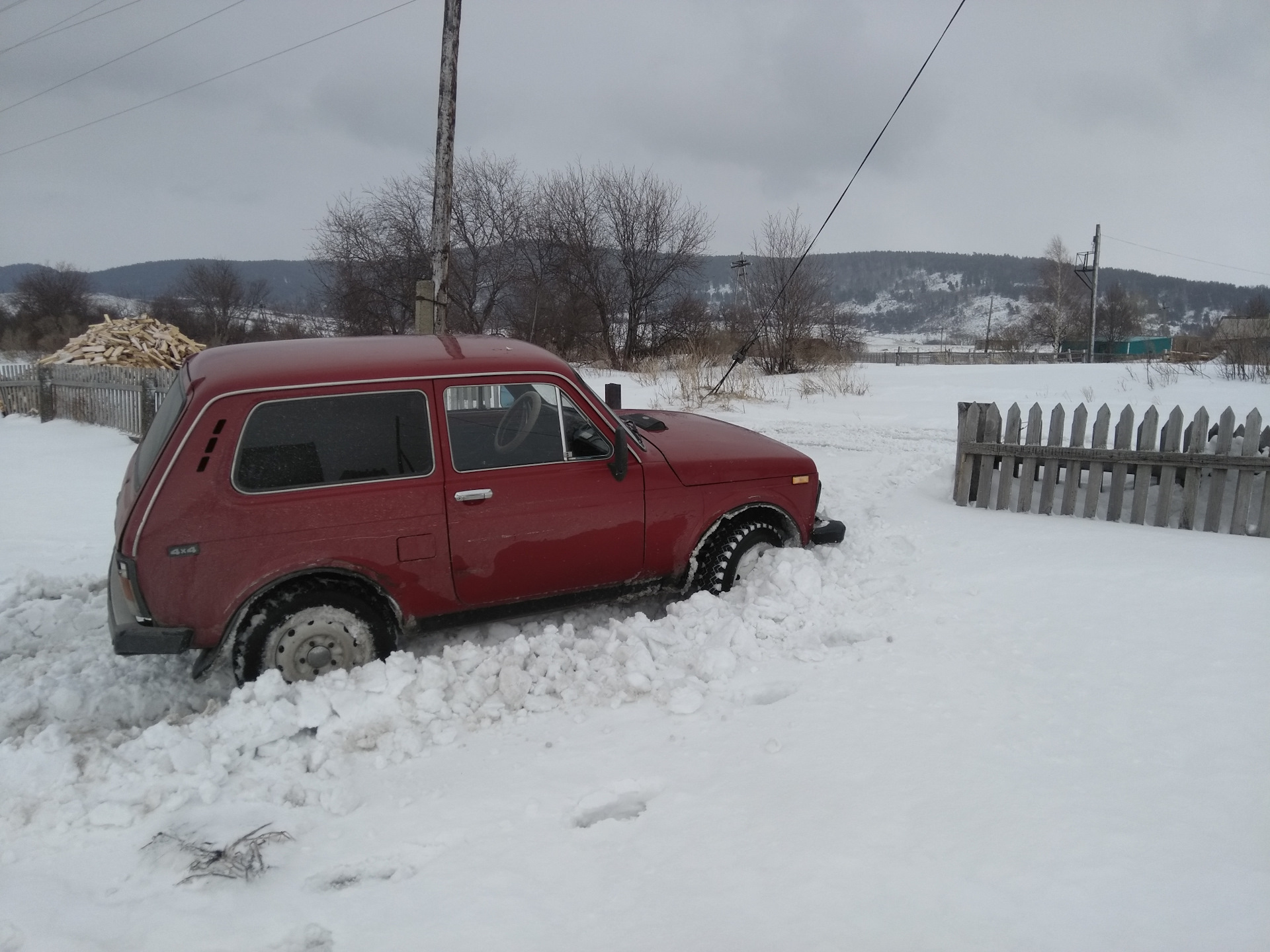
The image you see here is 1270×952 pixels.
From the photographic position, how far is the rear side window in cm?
360

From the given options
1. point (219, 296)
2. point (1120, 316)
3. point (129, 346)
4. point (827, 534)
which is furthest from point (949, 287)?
point (827, 534)

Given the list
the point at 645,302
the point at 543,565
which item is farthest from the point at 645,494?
the point at 645,302

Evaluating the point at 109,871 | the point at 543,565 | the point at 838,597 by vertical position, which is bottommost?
the point at 109,871

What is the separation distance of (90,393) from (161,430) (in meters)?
13.4

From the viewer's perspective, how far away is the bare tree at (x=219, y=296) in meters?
52.3

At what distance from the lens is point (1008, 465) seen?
6508 millimetres

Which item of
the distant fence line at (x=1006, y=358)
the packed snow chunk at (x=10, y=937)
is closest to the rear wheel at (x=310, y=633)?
the packed snow chunk at (x=10, y=937)

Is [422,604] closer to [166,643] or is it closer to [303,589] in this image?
[303,589]

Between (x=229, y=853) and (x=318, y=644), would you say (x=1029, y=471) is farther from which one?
(x=229, y=853)

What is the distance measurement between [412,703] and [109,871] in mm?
1284

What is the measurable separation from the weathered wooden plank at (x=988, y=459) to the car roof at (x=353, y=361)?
168 inches

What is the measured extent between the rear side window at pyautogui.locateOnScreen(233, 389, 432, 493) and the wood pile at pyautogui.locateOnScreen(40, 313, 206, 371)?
1650cm

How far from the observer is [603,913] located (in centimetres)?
236

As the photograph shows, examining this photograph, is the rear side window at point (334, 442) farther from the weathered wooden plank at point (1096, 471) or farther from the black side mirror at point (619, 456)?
the weathered wooden plank at point (1096, 471)
